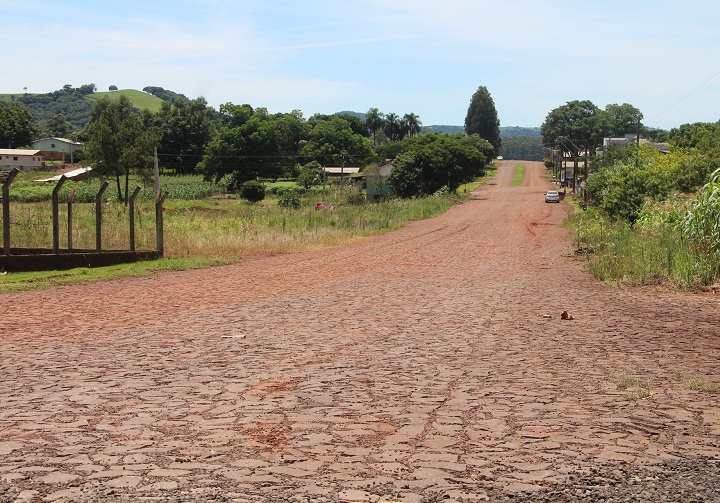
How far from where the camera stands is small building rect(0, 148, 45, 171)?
358 ft

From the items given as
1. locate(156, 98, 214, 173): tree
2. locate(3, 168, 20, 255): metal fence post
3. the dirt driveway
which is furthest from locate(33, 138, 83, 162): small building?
the dirt driveway

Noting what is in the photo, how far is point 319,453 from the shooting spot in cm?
555

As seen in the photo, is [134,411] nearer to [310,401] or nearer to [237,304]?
[310,401]

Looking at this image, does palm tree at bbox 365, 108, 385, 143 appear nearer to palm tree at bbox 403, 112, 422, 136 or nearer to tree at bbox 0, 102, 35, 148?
palm tree at bbox 403, 112, 422, 136

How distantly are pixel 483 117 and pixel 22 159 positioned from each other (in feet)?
302

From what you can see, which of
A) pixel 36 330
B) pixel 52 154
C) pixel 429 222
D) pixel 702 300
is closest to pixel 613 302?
pixel 702 300

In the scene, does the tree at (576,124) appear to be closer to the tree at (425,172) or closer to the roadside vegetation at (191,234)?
the tree at (425,172)

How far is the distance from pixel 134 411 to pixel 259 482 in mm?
2172

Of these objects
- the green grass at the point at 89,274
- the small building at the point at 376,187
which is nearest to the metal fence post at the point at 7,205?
the green grass at the point at 89,274

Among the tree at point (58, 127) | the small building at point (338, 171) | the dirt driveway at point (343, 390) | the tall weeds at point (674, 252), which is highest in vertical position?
the tree at point (58, 127)

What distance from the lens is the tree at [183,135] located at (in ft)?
364

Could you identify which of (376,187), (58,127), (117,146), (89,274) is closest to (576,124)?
(376,187)

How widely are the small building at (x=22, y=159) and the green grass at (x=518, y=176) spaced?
209ft

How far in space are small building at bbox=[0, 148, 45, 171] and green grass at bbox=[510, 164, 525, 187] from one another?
209 feet
